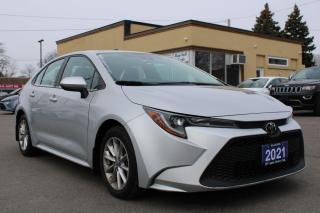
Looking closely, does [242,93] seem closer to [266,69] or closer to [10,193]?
[10,193]

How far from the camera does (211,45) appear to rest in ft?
79.0

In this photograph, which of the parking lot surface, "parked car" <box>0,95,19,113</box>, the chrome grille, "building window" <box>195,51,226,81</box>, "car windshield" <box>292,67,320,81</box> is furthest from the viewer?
"building window" <box>195,51,226,81</box>

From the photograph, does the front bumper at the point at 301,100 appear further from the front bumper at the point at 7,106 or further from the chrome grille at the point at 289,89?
the front bumper at the point at 7,106

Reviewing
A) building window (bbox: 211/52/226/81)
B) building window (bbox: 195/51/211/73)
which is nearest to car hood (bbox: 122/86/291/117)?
building window (bbox: 195/51/211/73)

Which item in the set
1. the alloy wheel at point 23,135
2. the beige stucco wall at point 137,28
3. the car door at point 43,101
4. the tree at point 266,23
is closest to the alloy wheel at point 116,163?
the car door at point 43,101

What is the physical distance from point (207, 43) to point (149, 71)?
19.4 meters

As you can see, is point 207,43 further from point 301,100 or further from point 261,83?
point 301,100

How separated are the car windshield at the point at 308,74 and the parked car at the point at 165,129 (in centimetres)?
873

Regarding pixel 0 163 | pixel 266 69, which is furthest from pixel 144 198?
pixel 266 69

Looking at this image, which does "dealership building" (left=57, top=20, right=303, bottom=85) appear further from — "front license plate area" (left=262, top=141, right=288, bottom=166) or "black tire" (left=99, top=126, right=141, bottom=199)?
"front license plate area" (left=262, top=141, right=288, bottom=166)

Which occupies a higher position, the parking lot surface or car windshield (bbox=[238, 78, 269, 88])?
car windshield (bbox=[238, 78, 269, 88])

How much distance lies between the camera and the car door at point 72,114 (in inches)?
183

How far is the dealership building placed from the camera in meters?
23.5

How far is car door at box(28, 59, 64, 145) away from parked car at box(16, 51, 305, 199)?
0.34 m
